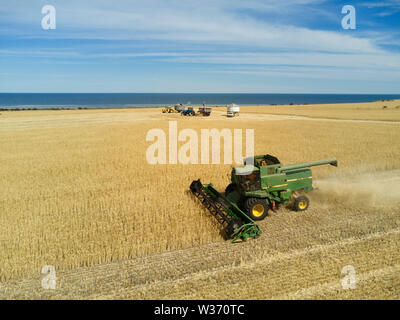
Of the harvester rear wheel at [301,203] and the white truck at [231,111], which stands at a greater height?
the white truck at [231,111]

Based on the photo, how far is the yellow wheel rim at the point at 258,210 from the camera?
8.97 meters

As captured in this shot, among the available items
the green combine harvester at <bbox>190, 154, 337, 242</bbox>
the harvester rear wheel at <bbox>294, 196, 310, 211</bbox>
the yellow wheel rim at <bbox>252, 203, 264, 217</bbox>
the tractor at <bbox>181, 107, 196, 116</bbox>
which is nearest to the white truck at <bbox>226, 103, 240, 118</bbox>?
the tractor at <bbox>181, 107, 196, 116</bbox>

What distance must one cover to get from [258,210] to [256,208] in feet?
0.48

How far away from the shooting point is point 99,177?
1420 centimetres

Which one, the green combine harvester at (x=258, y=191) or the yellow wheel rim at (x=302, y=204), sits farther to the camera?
the yellow wheel rim at (x=302, y=204)

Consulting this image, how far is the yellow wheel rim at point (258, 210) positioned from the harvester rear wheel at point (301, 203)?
61.7 inches

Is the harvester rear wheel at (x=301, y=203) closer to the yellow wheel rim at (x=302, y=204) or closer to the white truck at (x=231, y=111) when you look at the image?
the yellow wheel rim at (x=302, y=204)

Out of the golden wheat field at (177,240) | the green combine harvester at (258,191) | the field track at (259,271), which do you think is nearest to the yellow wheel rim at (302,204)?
the green combine harvester at (258,191)

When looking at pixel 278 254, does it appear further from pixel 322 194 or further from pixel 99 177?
pixel 99 177

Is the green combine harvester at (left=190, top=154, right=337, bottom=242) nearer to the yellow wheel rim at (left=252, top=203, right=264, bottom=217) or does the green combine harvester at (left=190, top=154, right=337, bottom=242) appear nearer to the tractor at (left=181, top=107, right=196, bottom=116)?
the yellow wheel rim at (left=252, top=203, right=264, bottom=217)

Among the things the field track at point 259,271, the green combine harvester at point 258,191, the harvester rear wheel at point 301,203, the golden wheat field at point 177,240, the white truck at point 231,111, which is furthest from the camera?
the white truck at point 231,111

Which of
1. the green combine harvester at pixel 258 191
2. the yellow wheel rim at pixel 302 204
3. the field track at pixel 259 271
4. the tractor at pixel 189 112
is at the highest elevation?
the tractor at pixel 189 112

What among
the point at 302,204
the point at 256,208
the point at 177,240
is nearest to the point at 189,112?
the point at 302,204
